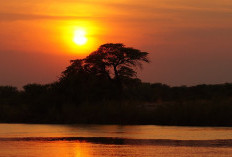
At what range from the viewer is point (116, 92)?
62.1m

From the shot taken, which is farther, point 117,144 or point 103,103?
point 103,103

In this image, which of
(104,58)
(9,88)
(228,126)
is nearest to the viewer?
(228,126)

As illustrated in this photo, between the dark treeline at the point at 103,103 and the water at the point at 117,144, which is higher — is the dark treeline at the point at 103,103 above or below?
above

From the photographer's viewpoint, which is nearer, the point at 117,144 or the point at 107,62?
the point at 117,144

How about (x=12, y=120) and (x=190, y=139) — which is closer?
(x=190, y=139)

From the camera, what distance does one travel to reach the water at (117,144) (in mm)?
27719

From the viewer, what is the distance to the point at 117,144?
3225 centimetres

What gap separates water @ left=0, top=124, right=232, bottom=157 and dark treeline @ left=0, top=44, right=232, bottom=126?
410 inches

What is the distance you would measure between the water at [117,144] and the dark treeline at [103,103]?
1042 centimetres

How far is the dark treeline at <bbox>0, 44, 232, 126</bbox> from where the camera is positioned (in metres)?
50.0

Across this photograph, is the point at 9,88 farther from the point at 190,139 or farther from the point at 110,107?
the point at 190,139

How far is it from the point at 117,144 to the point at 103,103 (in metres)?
22.7

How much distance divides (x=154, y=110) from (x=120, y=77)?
1037 cm

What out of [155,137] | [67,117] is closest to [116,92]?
[67,117]
